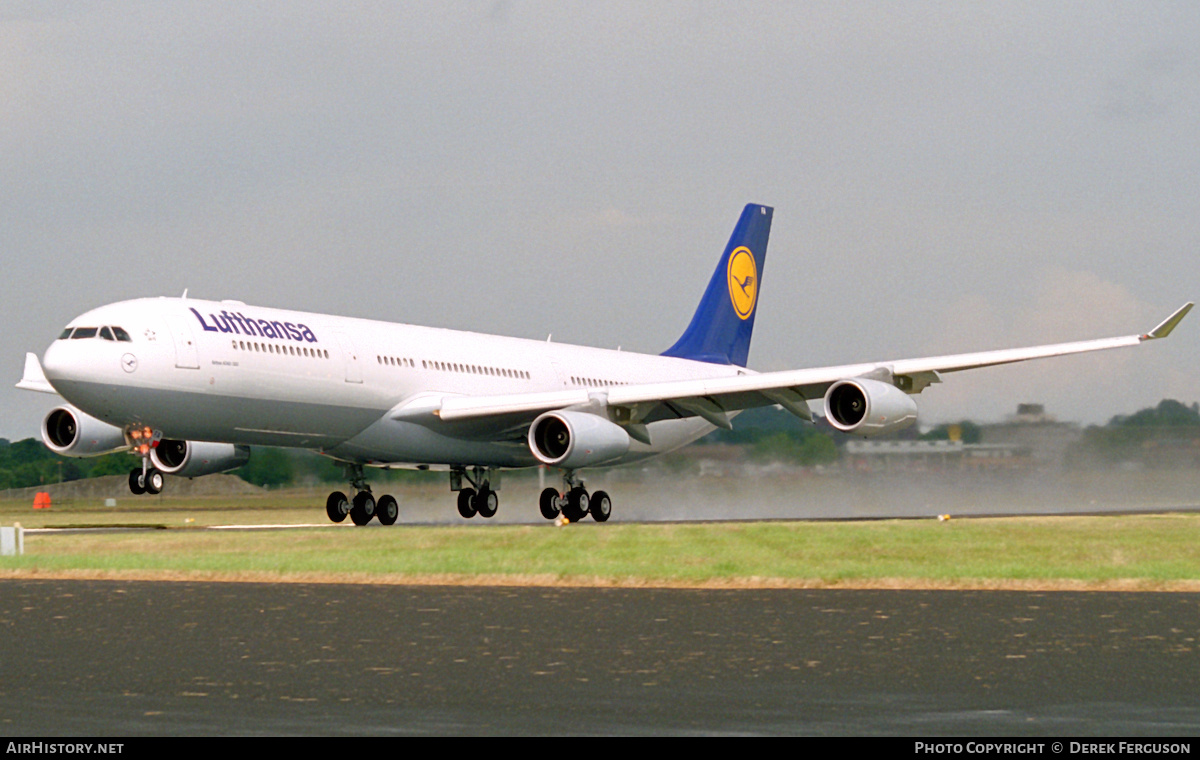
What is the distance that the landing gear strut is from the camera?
45781mm

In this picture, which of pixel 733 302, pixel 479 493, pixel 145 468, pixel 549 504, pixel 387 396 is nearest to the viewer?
pixel 145 468

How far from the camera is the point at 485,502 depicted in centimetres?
4594

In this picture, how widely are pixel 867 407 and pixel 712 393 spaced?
16.9ft

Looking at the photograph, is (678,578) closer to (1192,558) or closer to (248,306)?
(1192,558)

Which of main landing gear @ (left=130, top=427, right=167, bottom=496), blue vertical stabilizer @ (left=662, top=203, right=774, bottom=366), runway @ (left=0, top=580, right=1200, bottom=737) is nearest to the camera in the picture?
runway @ (left=0, top=580, right=1200, bottom=737)

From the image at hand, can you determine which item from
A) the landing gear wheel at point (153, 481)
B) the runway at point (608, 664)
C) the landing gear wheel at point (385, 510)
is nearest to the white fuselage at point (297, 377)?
the landing gear wheel at point (153, 481)

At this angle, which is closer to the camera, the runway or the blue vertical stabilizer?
the runway

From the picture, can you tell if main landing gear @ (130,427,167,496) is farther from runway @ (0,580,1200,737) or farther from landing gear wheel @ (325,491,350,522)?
runway @ (0,580,1200,737)

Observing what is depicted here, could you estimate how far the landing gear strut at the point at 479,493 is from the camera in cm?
4578

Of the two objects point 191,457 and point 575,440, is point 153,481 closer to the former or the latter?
point 191,457

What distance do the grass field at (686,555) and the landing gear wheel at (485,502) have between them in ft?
34.0

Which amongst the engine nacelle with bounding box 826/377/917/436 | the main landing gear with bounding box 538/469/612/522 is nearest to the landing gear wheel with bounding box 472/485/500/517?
the main landing gear with bounding box 538/469/612/522

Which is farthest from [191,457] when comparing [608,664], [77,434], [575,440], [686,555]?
[608,664]

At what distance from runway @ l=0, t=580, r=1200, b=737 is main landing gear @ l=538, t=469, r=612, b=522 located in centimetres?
2280
